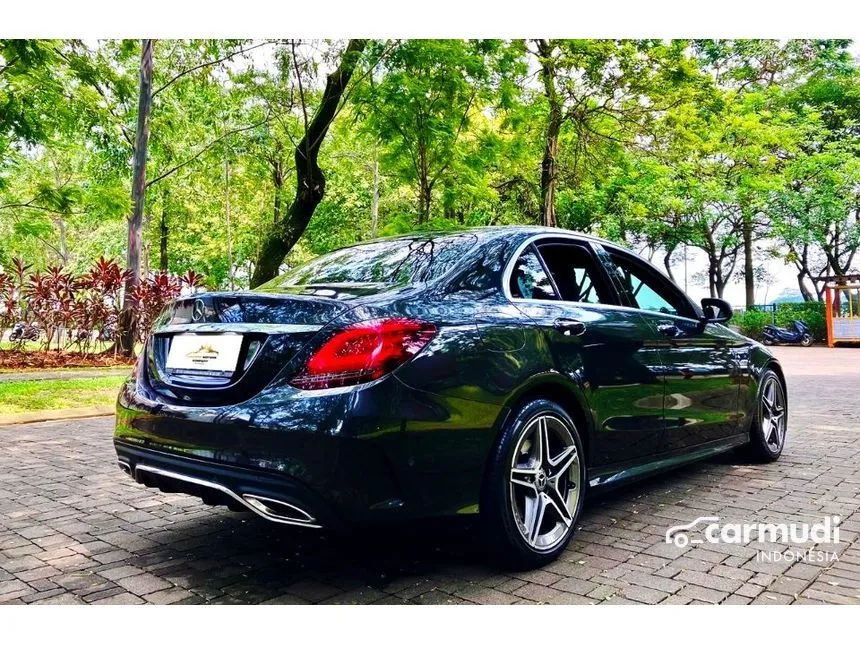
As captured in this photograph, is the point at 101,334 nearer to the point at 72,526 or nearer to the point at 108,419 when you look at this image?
the point at 108,419

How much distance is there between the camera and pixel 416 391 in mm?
2625

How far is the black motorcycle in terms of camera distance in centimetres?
2744

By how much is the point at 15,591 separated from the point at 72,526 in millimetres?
964

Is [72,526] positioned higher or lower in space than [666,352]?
lower

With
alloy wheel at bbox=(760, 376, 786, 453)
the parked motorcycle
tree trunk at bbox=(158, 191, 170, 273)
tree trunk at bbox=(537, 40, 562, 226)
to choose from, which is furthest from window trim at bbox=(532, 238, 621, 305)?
tree trunk at bbox=(158, 191, 170, 273)

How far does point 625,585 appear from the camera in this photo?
2875 millimetres

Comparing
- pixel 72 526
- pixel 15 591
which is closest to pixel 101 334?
pixel 72 526

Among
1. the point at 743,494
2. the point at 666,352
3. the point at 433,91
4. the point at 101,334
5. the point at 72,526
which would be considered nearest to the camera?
the point at 72,526

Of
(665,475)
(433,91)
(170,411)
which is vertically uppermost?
(433,91)

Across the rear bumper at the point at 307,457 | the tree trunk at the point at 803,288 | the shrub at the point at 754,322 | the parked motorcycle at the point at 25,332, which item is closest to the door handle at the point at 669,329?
the rear bumper at the point at 307,457

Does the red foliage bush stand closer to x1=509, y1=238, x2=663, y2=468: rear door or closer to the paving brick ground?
the paving brick ground

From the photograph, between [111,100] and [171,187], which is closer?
[111,100]

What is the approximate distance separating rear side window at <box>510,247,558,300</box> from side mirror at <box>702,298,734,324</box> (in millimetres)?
1638

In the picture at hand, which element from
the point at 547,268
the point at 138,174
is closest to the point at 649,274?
the point at 547,268
